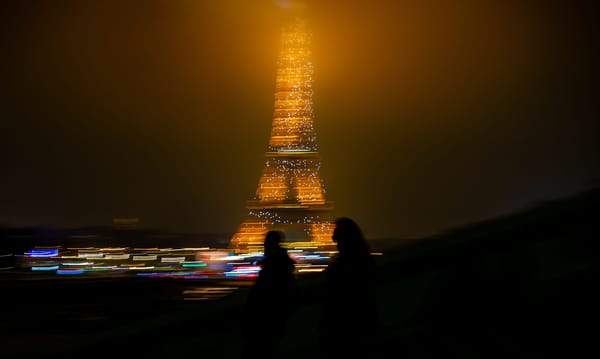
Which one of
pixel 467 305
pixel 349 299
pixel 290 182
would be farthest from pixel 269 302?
pixel 290 182

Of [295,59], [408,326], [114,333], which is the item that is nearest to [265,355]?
[408,326]

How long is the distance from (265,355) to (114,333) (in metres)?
1.12

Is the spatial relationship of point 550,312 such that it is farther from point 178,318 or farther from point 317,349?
point 178,318

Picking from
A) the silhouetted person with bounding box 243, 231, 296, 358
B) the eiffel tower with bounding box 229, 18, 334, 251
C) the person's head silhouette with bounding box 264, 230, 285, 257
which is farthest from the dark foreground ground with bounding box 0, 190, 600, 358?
the eiffel tower with bounding box 229, 18, 334, 251

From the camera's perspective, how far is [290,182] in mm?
57062

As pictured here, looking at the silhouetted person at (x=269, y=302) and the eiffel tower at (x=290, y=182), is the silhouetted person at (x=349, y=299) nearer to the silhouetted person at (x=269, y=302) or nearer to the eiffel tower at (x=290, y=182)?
the silhouetted person at (x=269, y=302)

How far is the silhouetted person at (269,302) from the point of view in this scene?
4641mm

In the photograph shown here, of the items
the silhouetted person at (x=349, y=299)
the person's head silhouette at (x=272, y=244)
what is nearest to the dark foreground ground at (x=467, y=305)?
the silhouetted person at (x=349, y=299)

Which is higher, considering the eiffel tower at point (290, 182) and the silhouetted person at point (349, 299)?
the eiffel tower at point (290, 182)

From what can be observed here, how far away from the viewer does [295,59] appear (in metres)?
54.4

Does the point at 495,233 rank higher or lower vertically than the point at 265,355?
higher

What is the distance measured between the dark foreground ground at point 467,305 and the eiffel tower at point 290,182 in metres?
48.7

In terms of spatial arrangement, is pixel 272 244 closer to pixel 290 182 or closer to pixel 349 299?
pixel 349 299

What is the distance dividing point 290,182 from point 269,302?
2062 inches
